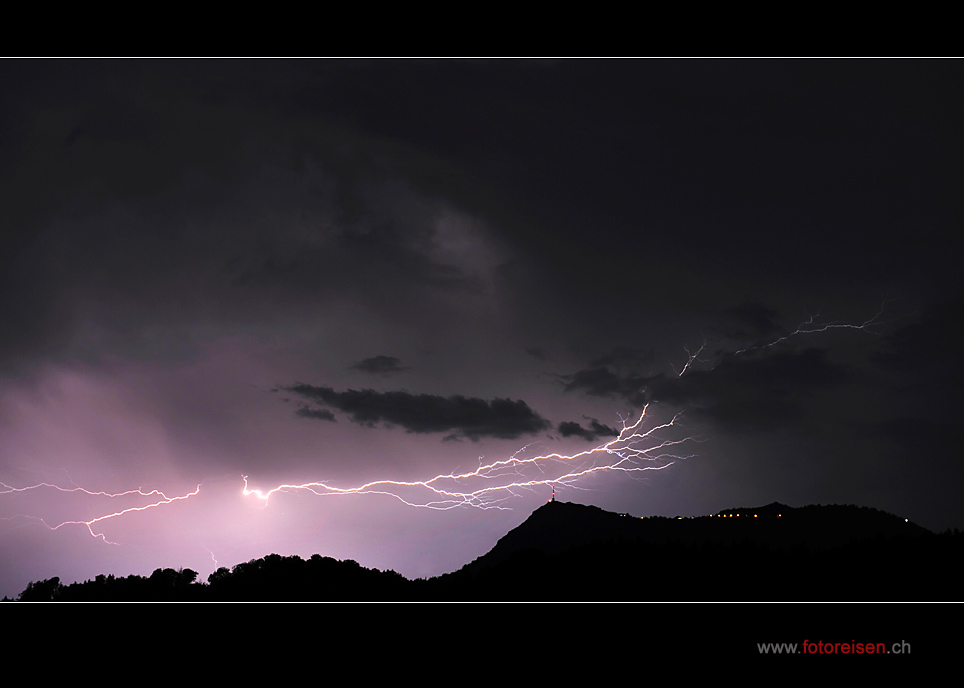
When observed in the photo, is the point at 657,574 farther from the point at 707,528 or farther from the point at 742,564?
the point at 707,528

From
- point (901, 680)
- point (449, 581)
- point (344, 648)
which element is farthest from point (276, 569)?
point (901, 680)

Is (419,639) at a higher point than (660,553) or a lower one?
lower

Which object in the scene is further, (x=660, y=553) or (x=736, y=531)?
(x=736, y=531)

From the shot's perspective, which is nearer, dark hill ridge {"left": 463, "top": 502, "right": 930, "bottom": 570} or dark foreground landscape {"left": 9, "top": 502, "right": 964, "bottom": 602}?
dark foreground landscape {"left": 9, "top": 502, "right": 964, "bottom": 602}

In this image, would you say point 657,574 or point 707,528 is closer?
point 657,574

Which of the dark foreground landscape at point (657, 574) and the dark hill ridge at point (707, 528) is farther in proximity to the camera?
the dark hill ridge at point (707, 528)

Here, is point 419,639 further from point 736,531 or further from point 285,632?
point 736,531

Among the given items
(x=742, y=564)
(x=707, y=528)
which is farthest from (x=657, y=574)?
(x=707, y=528)

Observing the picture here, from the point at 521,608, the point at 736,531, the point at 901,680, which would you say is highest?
→ the point at 736,531
